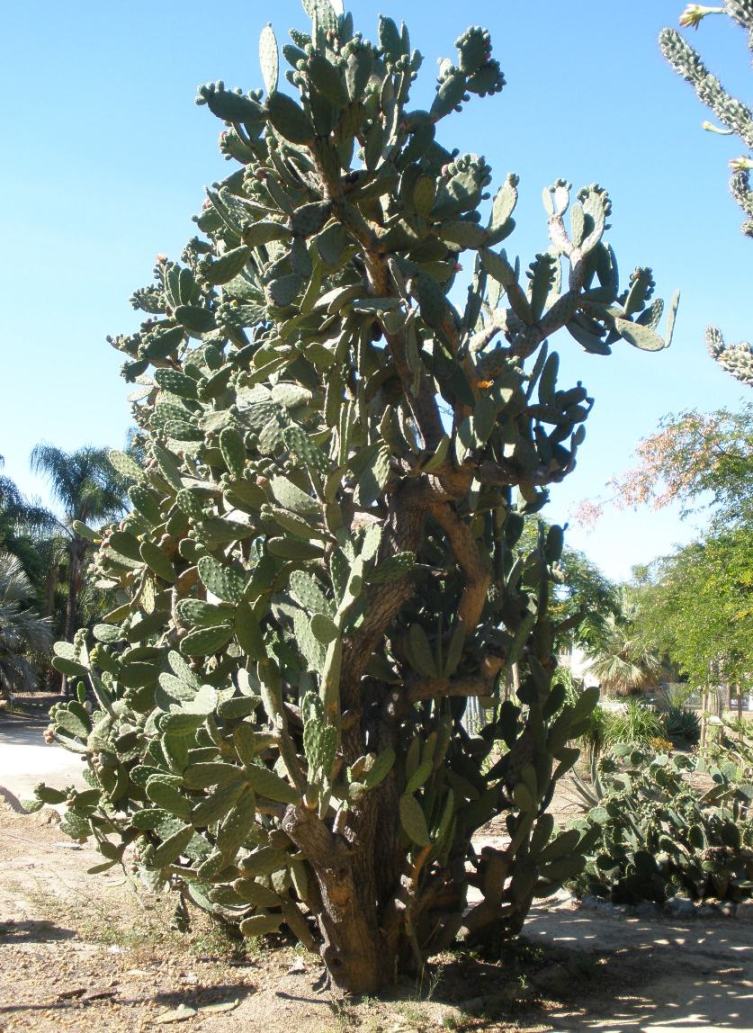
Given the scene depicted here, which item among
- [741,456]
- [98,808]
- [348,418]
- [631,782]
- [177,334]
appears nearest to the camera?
[348,418]

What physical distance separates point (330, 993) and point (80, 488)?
28.9 metres

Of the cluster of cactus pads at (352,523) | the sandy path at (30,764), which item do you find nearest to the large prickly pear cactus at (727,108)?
the cluster of cactus pads at (352,523)

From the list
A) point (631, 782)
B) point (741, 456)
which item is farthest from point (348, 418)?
point (741, 456)

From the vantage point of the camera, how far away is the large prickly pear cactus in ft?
20.9

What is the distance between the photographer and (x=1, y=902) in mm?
6285

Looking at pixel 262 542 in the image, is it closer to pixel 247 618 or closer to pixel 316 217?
pixel 247 618

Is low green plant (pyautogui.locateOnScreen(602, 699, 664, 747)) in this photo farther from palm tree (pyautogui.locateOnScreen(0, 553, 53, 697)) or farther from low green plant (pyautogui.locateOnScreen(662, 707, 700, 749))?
palm tree (pyautogui.locateOnScreen(0, 553, 53, 697))

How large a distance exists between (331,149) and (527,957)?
393 centimetres

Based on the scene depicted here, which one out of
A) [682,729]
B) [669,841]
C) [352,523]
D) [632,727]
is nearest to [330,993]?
[352,523]

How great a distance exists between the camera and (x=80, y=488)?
31.7 metres

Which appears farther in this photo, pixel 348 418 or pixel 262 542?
pixel 262 542

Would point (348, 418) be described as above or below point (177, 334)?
below

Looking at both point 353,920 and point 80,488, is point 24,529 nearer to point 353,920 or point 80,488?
point 80,488

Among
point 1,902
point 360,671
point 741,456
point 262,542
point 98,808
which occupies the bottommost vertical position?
point 1,902
